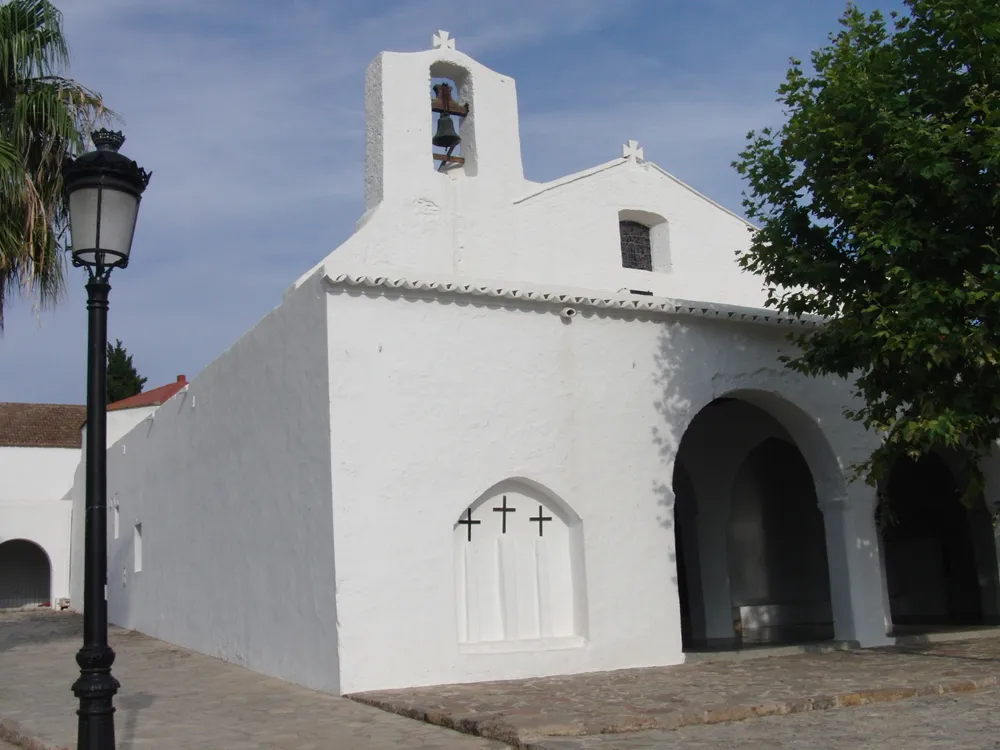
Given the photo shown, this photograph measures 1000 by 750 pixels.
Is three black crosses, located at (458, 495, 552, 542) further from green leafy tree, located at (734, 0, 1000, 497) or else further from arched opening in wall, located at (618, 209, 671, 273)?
arched opening in wall, located at (618, 209, 671, 273)

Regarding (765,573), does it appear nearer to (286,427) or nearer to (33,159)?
(286,427)

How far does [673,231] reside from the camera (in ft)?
52.1

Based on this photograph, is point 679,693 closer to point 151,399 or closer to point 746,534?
point 746,534

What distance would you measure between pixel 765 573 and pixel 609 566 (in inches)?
249

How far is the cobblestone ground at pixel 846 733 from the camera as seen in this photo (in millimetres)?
6012

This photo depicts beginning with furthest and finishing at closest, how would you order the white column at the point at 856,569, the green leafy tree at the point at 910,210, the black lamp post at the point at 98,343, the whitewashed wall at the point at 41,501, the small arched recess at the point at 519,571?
1. the whitewashed wall at the point at 41,501
2. the white column at the point at 856,569
3. the small arched recess at the point at 519,571
4. the green leafy tree at the point at 910,210
5. the black lamp post at the point at 98,343

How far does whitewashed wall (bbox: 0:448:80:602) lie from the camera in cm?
2648

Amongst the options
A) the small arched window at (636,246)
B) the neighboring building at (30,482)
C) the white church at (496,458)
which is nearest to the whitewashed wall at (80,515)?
the neighboring building at (30,482)

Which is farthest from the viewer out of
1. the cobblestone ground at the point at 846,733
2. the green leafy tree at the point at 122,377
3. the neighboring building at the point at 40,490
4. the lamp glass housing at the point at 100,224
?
the green leafy tree at the point at 122,377

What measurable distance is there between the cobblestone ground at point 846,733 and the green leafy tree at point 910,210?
254 centimetres

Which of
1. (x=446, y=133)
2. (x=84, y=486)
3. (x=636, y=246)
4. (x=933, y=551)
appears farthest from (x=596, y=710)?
(x=84, y=486)

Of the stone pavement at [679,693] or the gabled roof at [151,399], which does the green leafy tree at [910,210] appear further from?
the gabled roof at [151,399]

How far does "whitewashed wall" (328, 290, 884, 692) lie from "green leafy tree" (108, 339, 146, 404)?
3449 cm

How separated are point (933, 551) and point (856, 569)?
5690 mm
